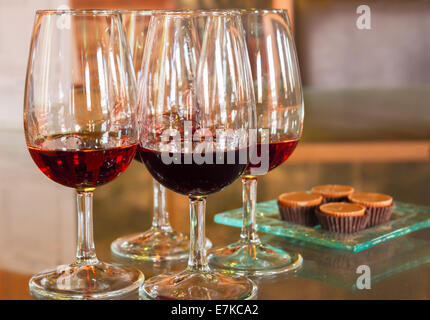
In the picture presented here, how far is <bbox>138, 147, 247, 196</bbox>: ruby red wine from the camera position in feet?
1.99

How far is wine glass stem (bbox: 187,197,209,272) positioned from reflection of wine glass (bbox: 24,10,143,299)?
55mm

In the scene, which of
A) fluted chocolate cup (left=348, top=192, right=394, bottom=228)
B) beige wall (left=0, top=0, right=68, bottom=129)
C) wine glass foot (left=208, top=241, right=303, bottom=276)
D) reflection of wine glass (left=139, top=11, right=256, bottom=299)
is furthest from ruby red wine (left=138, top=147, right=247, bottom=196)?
beige wall (left=0, top=0, right=68, bottom=129)

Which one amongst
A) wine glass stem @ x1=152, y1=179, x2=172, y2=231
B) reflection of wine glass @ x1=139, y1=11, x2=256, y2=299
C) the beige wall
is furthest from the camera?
the beige wall

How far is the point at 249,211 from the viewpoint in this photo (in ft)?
2.49

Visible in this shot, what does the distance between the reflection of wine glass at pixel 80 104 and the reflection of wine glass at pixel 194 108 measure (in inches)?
1.0

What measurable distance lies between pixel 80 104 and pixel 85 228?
0.13 m

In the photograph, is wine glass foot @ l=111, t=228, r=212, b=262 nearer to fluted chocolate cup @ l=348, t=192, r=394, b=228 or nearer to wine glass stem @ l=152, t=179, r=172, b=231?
wine glass stem @ l=152, t=179, r=172, b=231

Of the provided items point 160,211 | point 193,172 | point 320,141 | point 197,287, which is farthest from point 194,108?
point 320,141

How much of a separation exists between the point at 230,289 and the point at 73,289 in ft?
0.47

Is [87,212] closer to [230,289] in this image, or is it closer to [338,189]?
[230,289]

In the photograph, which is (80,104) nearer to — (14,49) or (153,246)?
(153,246)

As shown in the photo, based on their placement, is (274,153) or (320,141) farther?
(320,141)

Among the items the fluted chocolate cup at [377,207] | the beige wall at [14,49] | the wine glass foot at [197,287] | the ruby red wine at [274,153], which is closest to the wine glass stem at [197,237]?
the wine glass foot at [197,287]
